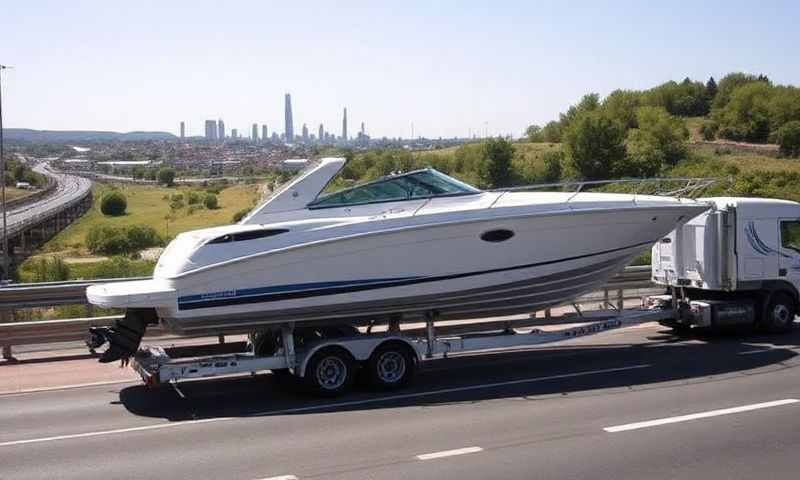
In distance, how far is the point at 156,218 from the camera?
268 feet

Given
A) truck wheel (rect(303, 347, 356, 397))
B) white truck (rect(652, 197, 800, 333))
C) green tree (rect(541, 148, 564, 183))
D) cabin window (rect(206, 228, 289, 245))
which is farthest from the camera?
Result: green tree (rect(541, 148, 564, 183))

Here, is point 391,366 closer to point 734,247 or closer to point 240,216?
point 734,247

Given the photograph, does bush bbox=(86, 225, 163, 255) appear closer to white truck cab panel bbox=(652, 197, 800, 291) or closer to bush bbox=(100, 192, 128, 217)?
bush bbox=(100, 192, 128, 217)

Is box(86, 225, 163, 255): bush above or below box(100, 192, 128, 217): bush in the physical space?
below

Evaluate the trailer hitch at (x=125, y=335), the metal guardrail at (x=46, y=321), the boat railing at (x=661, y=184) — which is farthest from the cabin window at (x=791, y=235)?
the trailer hitch at (x=125, y=335)

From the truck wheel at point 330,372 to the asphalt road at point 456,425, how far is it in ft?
0.68

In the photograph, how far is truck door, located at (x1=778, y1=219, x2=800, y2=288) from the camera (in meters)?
14.9

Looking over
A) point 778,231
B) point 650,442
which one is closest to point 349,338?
point 650,442

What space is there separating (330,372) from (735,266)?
23.6 feet

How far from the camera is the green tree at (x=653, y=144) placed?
84562mm

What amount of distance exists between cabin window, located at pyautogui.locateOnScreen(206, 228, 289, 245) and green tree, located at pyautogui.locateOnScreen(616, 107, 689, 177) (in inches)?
2847

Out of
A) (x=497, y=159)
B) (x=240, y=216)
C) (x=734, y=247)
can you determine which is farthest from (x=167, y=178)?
(x=734, y=247)

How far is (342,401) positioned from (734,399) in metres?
4.66

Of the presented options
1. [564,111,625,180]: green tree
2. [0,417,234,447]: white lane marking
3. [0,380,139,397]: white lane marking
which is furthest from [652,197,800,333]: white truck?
[564,111,625,180]: green tree
